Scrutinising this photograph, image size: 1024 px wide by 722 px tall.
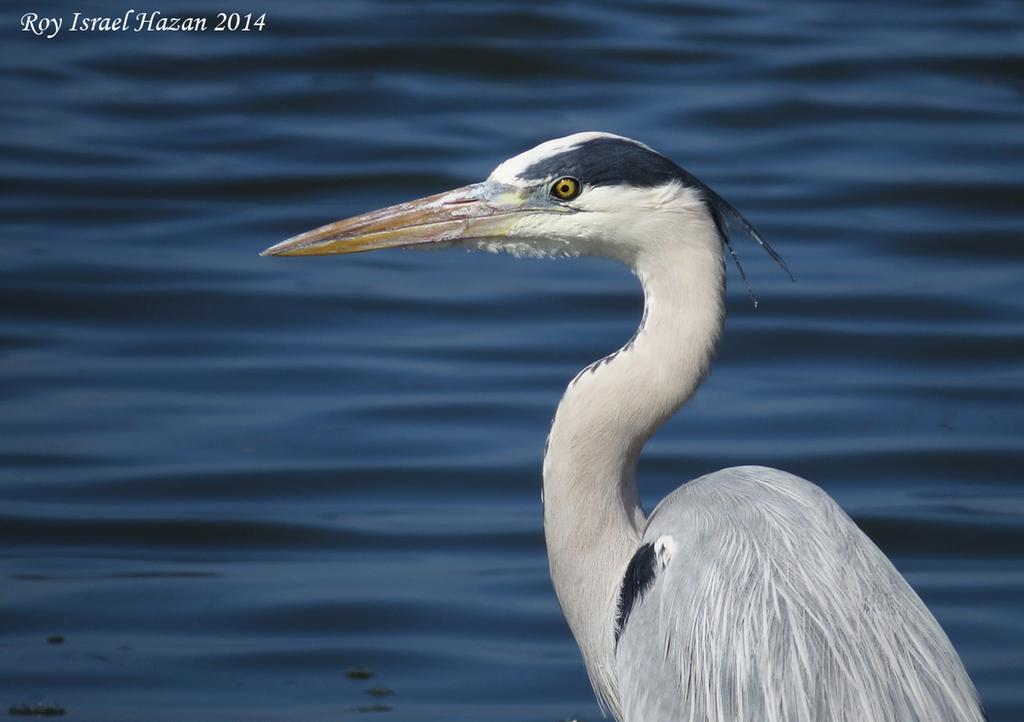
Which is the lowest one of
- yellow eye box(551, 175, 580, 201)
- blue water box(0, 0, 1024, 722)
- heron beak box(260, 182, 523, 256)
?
blue water box(0, 0, 1024, 722)

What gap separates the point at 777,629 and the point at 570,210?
1.09 m

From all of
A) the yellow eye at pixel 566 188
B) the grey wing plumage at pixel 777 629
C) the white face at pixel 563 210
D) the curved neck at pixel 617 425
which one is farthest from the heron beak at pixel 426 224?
the grey wing plumage at pixel 777 629

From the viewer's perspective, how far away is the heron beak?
3855 mm

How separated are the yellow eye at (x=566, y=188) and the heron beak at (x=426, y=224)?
0.11 m

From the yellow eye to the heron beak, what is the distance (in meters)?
0.11

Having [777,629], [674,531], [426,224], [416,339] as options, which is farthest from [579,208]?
[416,339]

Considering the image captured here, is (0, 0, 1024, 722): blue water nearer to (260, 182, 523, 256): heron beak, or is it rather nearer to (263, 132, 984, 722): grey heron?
(263, 132, 984, 722): grey heron

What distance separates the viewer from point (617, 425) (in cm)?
369

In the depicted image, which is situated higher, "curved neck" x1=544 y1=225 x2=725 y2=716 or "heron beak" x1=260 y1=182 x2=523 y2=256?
"heron beak" x1=260 y1=182 x2=523 y2=256

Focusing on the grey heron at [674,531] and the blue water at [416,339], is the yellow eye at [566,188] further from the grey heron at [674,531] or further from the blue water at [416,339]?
the blue water at [416,339]

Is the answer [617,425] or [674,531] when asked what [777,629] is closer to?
[674,531]

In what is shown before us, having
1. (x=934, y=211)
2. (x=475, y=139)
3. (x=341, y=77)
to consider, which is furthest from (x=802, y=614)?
(x=341, y=77)

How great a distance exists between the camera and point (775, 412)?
7055mm

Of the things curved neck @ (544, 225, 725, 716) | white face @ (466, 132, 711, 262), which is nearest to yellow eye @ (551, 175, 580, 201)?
white face @ (466, 132, 711, 262)
